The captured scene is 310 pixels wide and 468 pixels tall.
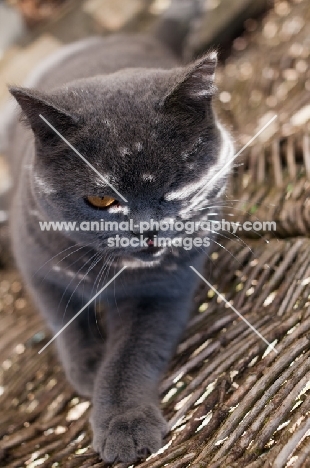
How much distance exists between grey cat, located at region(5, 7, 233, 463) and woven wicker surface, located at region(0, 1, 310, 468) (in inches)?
2.3

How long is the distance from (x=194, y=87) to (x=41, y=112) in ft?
0.79

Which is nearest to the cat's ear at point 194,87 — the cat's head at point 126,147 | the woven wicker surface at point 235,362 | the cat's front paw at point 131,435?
the cat's head at point 126,147

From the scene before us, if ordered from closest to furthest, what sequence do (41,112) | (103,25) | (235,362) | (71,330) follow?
(41,112)
(235,362)
(71,330)
(103,25)

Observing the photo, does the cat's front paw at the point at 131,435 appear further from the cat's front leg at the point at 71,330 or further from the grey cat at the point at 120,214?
the cat's front leg at the point at 71,330

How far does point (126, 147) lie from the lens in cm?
77

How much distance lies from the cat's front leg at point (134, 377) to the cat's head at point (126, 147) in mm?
192

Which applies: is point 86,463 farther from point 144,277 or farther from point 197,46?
point 197,46

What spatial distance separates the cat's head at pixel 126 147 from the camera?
0.77 meters

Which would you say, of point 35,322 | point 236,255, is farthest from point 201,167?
point 35,322

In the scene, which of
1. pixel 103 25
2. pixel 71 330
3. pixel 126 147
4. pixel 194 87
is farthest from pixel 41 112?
pixel 103 25

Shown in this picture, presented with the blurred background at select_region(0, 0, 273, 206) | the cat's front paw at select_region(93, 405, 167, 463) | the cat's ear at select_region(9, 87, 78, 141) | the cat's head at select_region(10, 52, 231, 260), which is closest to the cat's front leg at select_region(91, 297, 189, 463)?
the cat's front paw at select_region(93, 405, 167, 463)

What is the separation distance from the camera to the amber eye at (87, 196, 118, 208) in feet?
2.61

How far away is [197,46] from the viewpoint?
1868 millimetres

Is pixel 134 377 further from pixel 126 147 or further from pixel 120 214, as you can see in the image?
pixel 126 147
